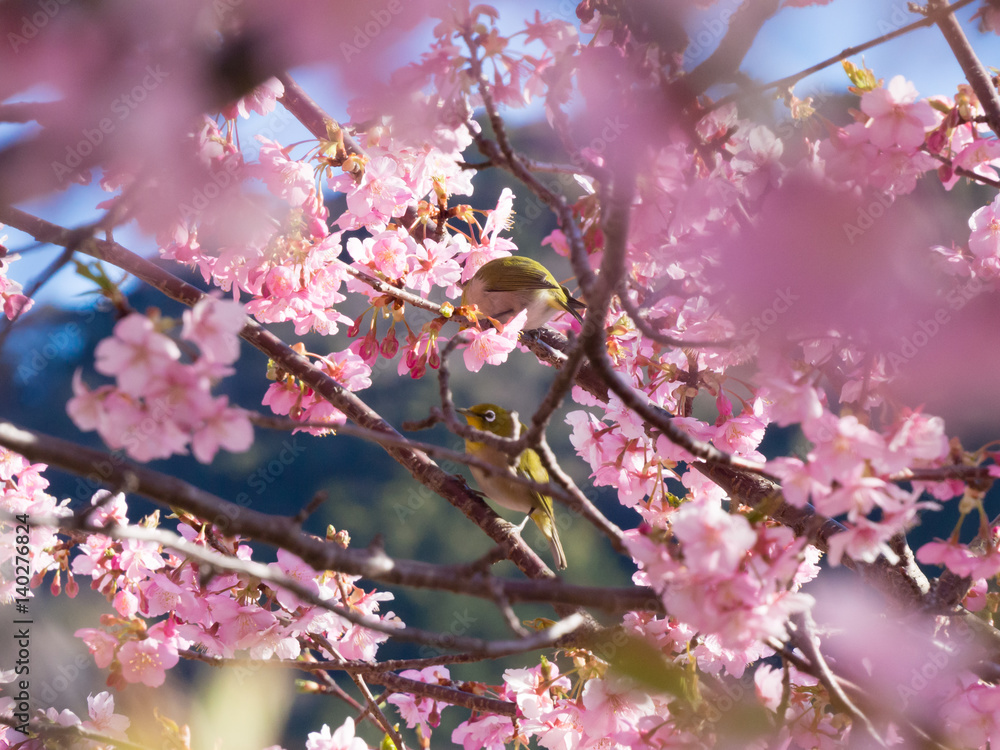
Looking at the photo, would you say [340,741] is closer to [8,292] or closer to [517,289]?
A: [517,289]

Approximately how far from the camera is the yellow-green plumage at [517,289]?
2.24 meters

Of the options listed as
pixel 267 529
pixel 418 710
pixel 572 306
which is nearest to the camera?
pixel 267 529

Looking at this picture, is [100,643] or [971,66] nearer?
[971,66]

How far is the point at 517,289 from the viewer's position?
7.45 feet

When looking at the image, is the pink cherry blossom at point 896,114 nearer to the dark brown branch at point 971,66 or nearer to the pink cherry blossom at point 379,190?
the dark brown branch at point 971,66

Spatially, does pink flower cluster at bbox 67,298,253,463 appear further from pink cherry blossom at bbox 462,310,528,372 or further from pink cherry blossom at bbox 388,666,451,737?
pink cherry blossom at bbox 388,666,451,737

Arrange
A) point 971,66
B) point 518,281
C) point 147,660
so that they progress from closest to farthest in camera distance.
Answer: point 971,66, point 147,660, point 518,281

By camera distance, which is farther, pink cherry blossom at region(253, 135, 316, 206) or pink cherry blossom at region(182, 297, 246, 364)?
pink cherry blossom at region(253, 135, 316, 206)

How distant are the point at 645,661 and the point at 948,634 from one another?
97 centimetres

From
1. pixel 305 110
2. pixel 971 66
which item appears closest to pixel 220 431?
pixel 971 66

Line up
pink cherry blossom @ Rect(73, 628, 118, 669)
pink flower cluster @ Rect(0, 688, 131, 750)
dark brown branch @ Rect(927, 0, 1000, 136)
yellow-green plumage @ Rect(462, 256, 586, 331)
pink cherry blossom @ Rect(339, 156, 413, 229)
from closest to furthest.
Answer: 1. dark brown branch @ Rect(927, 0, 1000, 136)
2. pink cherry blossom @ Rect(73, 628, 118, 669)
3. pink cherry blossom @ Rect(339, 156, 413, 229)
4. pink flower cluster @ Rect(0, 688, 131, 750)
5. yellow-green plumage @ Rect(462, 256, 586, 331)

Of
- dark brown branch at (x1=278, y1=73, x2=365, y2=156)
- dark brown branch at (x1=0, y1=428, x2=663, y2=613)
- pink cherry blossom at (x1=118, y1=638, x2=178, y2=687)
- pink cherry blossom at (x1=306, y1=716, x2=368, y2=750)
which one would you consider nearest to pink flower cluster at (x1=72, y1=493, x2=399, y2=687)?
pink cherry blossom at (x1=118, y1=638, x2=178, y2=687)

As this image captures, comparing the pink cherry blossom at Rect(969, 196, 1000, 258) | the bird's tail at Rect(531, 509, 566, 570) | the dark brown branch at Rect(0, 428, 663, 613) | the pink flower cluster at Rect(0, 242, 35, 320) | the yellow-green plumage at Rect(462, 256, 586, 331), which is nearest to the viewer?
the dark brown branch at Rect(0, 428, 663, 613)

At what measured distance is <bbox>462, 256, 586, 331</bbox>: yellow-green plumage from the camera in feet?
7.36
